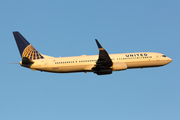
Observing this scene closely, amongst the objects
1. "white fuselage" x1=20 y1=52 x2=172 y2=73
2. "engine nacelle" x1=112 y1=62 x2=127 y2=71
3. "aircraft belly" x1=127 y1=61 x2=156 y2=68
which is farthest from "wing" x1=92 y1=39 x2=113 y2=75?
"aircraft belly" x1=127 y1=61 x2=156 y2=68

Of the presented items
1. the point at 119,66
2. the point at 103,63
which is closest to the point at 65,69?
the point at 103,63

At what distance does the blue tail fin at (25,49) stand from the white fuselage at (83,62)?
229cm

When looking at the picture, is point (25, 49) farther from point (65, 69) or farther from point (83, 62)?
point (83, 62)

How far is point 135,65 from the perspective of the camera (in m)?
54.0

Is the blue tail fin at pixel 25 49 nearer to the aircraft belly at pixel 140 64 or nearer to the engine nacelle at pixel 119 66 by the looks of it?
the engine nacelle at pixel 119 66

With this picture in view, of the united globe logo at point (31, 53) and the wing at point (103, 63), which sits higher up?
the united globe logo at point (31, 53)

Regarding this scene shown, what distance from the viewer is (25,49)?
52.3 meters

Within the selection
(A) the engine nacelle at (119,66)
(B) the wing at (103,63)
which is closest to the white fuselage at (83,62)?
(B) the wing at (103,63)

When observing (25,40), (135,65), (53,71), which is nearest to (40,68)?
(53,71)

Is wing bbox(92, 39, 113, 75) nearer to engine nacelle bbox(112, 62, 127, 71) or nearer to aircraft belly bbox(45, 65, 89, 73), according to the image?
engine nacelle bbox(112, 62, 127, 71)

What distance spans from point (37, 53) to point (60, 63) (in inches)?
234

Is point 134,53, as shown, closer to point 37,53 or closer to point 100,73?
point 100,73

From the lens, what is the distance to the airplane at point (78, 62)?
49.8 m

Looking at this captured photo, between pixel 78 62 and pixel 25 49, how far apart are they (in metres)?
11.3
